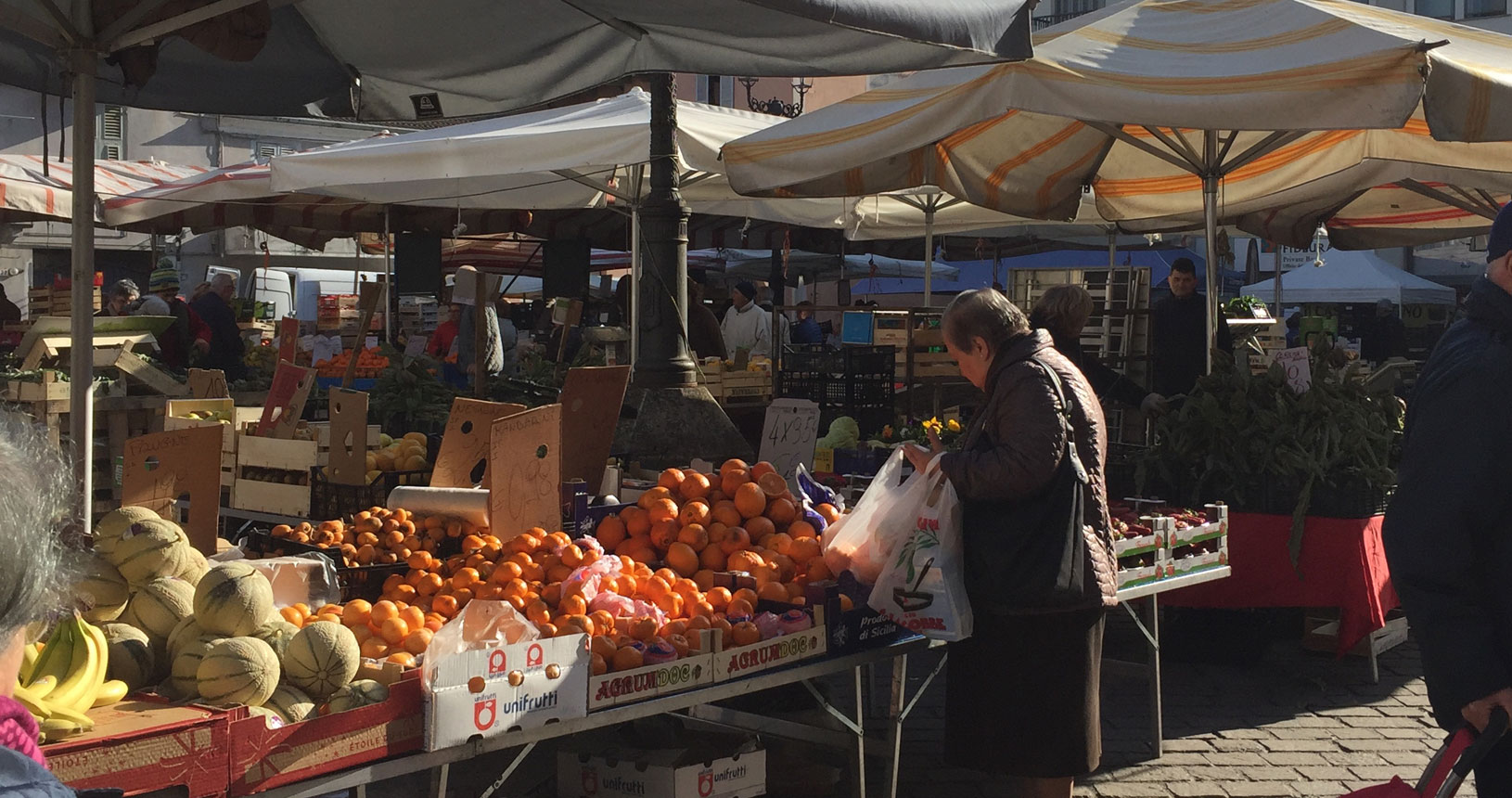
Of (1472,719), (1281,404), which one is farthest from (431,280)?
(1472,719)

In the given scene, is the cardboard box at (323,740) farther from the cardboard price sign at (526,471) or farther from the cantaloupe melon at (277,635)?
the cardboard price sign at (526,471)

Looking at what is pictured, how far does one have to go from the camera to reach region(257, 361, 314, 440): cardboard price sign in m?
5.78

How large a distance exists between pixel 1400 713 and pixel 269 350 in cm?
1010

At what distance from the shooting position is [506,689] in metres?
2.98

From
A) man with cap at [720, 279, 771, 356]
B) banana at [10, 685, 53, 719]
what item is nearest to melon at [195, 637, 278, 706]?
banana at [10, 685, 53, 719]

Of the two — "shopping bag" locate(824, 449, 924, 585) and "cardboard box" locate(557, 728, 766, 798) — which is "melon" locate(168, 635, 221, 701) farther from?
"shopping bag" locate(824, 449, 924, 585)

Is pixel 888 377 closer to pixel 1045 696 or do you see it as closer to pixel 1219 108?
pixel 1219 108

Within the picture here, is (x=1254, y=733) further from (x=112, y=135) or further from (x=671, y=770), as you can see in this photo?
(x=112, y=135)

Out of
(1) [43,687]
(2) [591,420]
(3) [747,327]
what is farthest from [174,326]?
(1) [43,687]

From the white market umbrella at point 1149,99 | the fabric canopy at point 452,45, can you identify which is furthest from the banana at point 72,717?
the white market umbrella at point 1149,99

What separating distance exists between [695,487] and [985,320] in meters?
1.15

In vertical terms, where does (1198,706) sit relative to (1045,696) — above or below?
below

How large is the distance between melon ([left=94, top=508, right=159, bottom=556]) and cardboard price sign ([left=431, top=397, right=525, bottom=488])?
1623 millimetres

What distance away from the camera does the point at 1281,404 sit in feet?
20.4
